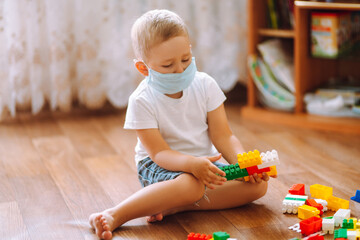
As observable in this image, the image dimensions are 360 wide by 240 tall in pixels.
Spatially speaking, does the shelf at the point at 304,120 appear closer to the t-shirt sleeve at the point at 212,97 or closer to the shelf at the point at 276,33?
the shelf at the point at 276,33

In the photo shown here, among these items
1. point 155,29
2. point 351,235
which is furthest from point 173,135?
point 351,235

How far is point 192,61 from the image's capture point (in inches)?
52.8

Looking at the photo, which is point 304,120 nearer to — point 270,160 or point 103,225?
point 270,160

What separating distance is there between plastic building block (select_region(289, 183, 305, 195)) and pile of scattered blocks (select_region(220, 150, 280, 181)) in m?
0.15

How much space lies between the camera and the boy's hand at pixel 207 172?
47.8 inches

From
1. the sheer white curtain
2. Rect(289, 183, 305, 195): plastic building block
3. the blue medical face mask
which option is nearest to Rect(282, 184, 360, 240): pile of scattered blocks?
Rect(289, 183, 305, 195): plastic building block

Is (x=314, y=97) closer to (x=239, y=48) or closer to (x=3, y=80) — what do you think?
(x=239, y=48)

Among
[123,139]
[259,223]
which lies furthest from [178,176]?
A: [123,139]

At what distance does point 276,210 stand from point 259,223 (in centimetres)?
9

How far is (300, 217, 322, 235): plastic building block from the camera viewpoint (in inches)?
46.1

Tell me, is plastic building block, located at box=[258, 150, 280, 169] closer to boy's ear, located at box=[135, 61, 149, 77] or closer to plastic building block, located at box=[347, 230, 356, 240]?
plastic building block, located at box=[347, 230, 356, 240]

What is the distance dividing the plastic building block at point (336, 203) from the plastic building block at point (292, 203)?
58 millimetres

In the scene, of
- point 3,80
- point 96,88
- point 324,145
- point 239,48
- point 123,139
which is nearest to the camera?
point 324,145

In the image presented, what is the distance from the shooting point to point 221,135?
55.0 inches
